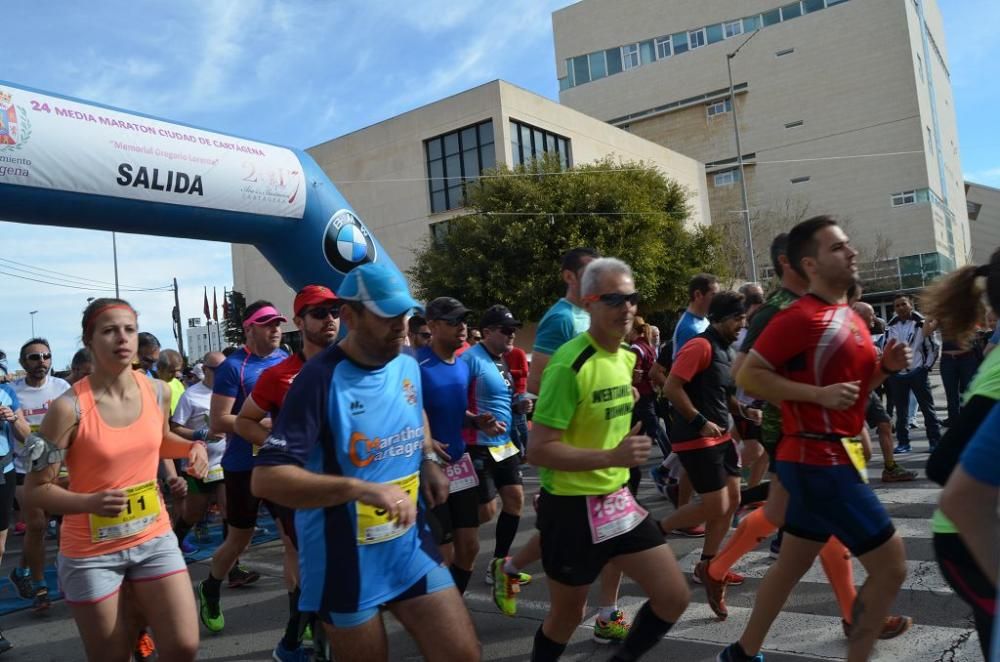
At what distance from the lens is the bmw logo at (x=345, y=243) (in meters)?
9.48

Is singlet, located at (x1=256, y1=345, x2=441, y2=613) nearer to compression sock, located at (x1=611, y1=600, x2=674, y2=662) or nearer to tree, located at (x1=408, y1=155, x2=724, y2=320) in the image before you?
compression sock, located at (x1=611, y1=600, x2=674, y2=662)

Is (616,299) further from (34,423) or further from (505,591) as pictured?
(34,423)

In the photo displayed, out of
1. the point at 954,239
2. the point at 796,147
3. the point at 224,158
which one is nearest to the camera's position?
the point at 224,158

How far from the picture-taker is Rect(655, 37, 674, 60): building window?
2177 inches

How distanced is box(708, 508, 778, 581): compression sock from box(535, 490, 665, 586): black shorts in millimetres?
1131

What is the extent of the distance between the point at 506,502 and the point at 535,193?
20662 mm

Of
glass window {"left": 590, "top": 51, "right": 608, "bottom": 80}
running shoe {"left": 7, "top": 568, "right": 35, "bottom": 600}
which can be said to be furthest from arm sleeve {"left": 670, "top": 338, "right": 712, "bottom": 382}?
glass window {"left": 590, "top": 51, "right": 608, "bottom": 80}

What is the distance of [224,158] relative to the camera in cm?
858

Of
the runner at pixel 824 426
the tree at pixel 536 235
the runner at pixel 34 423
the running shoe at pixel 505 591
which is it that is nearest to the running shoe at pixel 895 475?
the running shoe at pixel 505 591

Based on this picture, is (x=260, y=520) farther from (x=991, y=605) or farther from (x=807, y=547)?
(x=991, y=605)

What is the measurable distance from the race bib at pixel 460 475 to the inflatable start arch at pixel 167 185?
3547mm

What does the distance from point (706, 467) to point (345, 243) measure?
20.0 ft

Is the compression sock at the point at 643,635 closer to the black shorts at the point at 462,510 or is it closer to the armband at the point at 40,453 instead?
the black shorts at the point at 462,510

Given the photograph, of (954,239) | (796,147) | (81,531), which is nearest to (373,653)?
(81,531)
